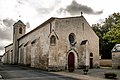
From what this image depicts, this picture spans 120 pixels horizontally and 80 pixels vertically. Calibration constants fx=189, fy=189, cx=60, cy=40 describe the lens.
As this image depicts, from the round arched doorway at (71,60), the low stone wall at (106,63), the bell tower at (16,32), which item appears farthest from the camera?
the bell tower at (16,32)

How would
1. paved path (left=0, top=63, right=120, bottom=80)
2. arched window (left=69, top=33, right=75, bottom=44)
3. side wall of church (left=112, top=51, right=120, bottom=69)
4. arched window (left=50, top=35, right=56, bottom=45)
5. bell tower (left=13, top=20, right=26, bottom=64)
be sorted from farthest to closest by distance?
1. bell tower (left=13, top=20, right=26, bottom=64)
2. side wall of church (left=112, top=51, right=120, bottom=69)
3. arched window (left=69, top=33, right=75, bottom=44)
4. arched window (left=50, top=35, right=56, bottom=45)
5. paved path (left=0, top=63, right=120, bottom=80)

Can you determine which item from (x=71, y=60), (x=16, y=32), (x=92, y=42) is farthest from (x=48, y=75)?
(x=16, y=32)

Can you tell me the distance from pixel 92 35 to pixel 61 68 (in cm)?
1030

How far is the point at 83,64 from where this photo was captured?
3200 cm

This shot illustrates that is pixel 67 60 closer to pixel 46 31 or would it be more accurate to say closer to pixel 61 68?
pixel 61 68

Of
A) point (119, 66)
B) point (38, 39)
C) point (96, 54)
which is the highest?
point (38, 39)

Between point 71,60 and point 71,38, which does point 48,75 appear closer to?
point 71,60

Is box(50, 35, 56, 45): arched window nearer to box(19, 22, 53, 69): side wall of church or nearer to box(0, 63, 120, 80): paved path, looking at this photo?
box(19, 22, 53, 69): side wall of church

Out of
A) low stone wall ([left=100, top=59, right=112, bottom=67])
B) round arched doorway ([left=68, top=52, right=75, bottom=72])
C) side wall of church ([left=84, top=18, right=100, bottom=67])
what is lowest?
low stone wall ([left=100, top=59, right=112, bottom=67])

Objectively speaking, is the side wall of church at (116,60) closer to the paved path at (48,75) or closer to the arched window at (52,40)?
the paved path at (48,75)

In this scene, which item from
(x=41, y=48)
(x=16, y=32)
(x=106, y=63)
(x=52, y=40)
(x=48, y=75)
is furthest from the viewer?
(x=16, y=32)

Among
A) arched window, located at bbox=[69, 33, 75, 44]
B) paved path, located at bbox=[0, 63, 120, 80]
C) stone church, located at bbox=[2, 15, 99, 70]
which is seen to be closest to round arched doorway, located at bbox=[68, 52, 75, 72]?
stone church, located at bbox=[2, 15, 99, 70]

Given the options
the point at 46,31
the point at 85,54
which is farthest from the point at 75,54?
the point at 46,31

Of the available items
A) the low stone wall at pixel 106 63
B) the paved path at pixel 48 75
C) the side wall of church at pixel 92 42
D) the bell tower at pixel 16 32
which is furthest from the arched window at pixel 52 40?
the bell tower at pixel 16 32
